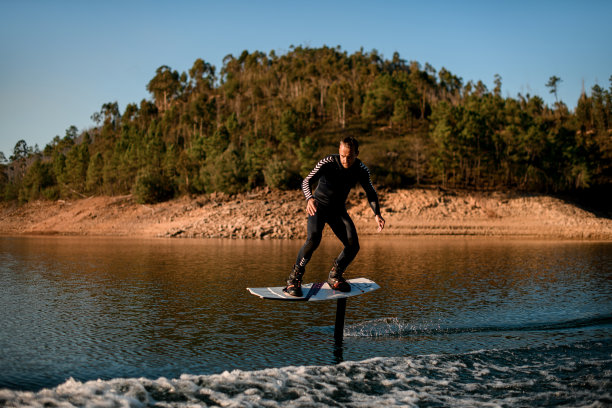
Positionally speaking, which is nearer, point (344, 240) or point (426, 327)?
point (344, 240)

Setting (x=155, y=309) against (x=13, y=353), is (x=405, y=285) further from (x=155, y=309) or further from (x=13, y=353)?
(x=13, y=353)

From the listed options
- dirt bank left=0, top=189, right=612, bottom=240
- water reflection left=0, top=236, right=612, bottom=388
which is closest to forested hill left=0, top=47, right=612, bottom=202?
dirt bank left=0, top=189, right=612, bottom=240

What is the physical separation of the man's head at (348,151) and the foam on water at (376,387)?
318 centimetres

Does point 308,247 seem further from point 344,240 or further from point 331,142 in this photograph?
point 331,142

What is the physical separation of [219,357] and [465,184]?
196 ft

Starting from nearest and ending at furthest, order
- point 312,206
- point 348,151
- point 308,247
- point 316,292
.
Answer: point 312,206, point 348,151, point 308,247, point 316,292

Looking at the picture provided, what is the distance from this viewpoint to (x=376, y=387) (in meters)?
6.19

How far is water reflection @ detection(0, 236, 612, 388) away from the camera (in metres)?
7.46

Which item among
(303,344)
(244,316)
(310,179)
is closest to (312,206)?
(310,179)

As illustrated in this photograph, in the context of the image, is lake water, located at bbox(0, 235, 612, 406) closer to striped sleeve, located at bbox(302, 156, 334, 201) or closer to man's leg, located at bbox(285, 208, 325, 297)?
man's leg, located at bbox(285, 208, 325, 297)

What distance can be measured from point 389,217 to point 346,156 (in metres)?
44.5

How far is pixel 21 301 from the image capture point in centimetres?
1274

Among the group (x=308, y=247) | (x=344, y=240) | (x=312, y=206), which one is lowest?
(x=308, y=247)

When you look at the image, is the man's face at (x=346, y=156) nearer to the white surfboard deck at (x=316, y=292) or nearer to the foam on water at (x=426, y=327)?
the white surfboard deck at (x=316, y=292)
